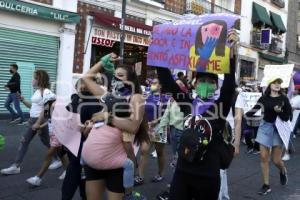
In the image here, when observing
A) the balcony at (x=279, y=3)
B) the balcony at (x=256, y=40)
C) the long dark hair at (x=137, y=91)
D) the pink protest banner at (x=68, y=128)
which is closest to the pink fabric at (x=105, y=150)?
the long dark hair at (x=137, y=91)

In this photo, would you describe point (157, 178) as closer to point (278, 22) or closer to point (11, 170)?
point (11, 170)

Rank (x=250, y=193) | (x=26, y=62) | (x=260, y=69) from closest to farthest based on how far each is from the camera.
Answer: (x=250, y=193) < (x=26, y=62) < (x=260, y=69)

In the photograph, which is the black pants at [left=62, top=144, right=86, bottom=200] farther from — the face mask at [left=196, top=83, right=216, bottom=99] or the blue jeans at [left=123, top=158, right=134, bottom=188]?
the face mask at [left=196, top=83, right=216, bottom=99]

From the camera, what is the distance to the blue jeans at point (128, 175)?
12.3 ft

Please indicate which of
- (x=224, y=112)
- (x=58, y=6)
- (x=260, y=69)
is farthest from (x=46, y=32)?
(x=260, y=69)

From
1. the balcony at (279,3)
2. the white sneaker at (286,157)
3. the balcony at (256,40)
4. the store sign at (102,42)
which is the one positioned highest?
the balcony at (279,3)

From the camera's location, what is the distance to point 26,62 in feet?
44.8

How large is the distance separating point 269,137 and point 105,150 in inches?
135

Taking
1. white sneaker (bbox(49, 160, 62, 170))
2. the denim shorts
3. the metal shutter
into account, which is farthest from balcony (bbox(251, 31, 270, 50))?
white sneaker (bbox(49, 160, 62, 170))

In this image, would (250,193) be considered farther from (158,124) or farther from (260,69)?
(260,69)

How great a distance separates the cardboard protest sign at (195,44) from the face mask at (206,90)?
0.12m

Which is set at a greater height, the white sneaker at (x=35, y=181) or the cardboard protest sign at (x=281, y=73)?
the cardboard protest sign at (x=281, y=73)

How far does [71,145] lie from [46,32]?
31.8 feet

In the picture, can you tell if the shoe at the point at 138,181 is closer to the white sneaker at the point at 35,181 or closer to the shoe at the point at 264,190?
the white sneaker at the point at 35,181
